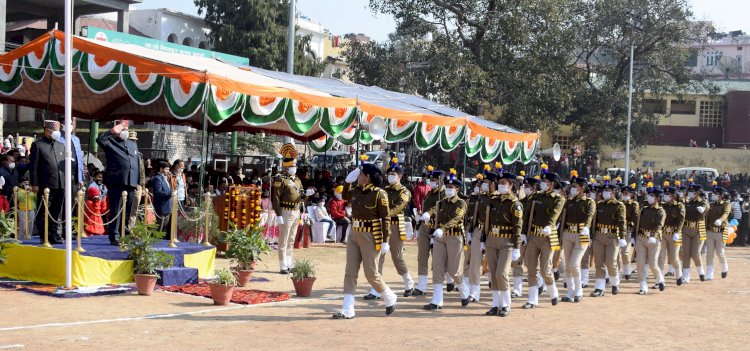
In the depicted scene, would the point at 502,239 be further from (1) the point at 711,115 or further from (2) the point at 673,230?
(1) the point at 711,115

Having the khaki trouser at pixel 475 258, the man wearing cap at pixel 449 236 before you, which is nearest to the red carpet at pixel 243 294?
the man wearing cap at pixel 449 236

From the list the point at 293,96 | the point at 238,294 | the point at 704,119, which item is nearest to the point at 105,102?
the point at 293,96

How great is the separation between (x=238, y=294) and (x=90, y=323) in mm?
3049

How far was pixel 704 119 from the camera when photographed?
61.0 metres

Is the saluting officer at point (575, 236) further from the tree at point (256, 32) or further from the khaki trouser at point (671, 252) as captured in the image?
the tree at point (256, 32)

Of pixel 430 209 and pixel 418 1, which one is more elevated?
pixel 418 1

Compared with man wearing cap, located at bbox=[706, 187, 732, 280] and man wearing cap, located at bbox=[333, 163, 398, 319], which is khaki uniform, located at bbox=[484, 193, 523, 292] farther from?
man wearing cap, located at bbox=[706, 187, 732, 280]

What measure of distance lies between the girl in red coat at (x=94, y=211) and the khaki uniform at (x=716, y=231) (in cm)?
1266

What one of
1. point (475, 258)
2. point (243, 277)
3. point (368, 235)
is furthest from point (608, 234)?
point (243, 277)

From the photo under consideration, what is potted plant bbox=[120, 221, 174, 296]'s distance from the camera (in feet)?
42.0

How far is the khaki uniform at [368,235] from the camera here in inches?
463

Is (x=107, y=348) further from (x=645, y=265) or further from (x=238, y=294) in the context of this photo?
(x=645, y=265)

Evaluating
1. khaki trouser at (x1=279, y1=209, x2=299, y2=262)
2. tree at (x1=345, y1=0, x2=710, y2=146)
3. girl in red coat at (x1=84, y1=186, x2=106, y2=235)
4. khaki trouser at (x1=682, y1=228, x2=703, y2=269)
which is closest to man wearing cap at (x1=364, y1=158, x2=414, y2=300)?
khaki trouser at (x1=279, y1=209, x2=299, y2=262)

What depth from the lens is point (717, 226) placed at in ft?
65.5
